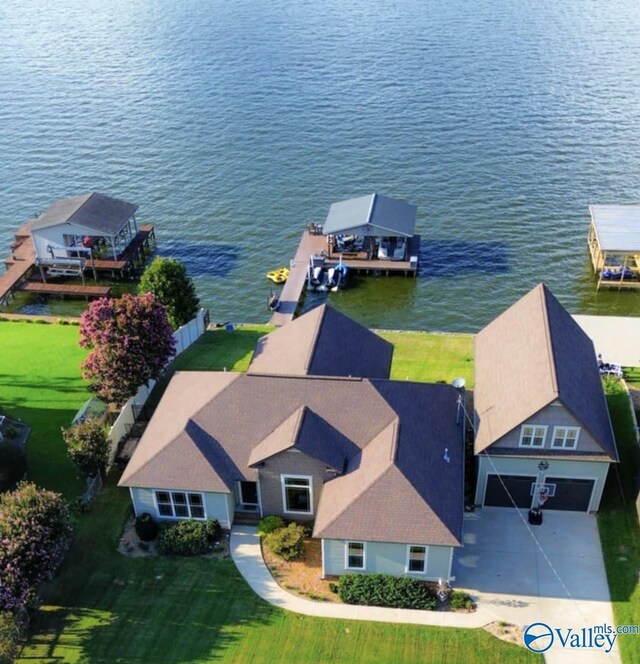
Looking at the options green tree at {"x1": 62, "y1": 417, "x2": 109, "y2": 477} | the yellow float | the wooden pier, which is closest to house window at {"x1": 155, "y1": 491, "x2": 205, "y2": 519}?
green tree at {"x1": 62, "y1": 417, "x2": 109, "y2": 477}

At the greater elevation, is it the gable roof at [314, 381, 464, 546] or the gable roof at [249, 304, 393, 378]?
the gable roof at [249, 304, 393, 378]

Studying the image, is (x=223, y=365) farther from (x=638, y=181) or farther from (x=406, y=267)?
(x=638, y=181)

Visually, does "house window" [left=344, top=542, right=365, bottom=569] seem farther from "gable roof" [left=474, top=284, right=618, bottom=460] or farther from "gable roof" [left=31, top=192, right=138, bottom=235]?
"gable roof" [left=31, top=192, right=138, bottom=235]

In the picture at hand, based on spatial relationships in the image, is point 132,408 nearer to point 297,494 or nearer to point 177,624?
point 297,494

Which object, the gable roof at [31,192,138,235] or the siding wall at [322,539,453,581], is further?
the gable roof at [31,192,138,235]

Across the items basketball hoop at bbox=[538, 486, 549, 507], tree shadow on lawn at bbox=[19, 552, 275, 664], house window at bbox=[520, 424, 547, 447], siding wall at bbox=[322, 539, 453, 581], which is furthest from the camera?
basketball hoop at bbox=[538, 486, 549, 507]

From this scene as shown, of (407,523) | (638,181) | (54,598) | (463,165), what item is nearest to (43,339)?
(54,598)

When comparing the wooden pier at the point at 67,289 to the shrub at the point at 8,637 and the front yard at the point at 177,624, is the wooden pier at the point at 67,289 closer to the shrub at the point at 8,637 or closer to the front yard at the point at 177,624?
the front yard at the point at 177,624

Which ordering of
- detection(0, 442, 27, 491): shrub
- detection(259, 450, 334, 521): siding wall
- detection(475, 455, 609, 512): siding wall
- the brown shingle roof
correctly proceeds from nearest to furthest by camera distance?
the brown shingle roof
detection(259, 450, 334, 521): siding wall
detection(475, 455, 609, 512): siding wall
detection(0, 442, 27, 491): shrub
